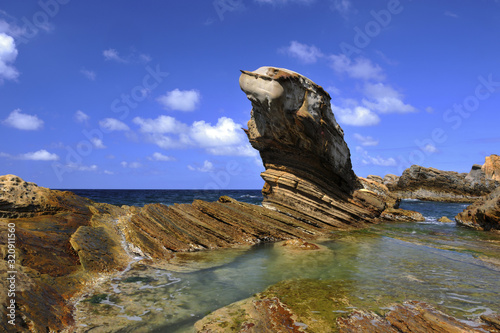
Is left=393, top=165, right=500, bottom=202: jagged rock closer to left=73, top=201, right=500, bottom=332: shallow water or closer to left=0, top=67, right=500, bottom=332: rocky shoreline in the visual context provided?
left=0, top=67, right=500, bottom=332: rocky shoreline

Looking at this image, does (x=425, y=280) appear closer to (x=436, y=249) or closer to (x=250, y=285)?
(x=250, y=285)

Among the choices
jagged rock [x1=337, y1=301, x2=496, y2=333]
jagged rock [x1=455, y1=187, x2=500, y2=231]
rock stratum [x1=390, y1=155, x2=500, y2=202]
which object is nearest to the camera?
jagged rock [x1=337, y1=301, x2=496, y2=333]

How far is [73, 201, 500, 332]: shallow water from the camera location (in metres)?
5.16

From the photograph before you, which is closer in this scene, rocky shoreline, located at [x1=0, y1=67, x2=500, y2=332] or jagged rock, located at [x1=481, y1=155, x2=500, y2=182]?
rocky shoreline, located at [x1=0, y1=67, x2=500, y2=332]

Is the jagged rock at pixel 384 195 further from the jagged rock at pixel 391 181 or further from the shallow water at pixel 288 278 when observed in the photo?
→ the jagged rock at pixel 391 181

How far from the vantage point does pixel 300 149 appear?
54.5ft

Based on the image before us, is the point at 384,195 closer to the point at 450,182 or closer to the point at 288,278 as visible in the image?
the point at 288,278

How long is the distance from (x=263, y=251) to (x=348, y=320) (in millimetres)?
Answer: 6212

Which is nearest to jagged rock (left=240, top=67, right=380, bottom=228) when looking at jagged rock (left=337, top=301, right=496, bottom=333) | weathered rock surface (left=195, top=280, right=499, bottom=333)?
weathered rock surface (left=195, top=280, right=499, bottom=333)

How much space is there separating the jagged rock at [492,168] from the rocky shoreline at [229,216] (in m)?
51.2

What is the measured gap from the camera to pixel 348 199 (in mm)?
18547

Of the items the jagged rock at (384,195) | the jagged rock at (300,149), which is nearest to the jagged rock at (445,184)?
the jagged rock at (384,195)

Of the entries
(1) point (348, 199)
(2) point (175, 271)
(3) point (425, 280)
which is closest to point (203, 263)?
(2) point (175, 271)

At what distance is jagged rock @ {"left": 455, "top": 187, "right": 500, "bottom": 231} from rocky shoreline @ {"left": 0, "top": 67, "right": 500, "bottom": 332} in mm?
82
